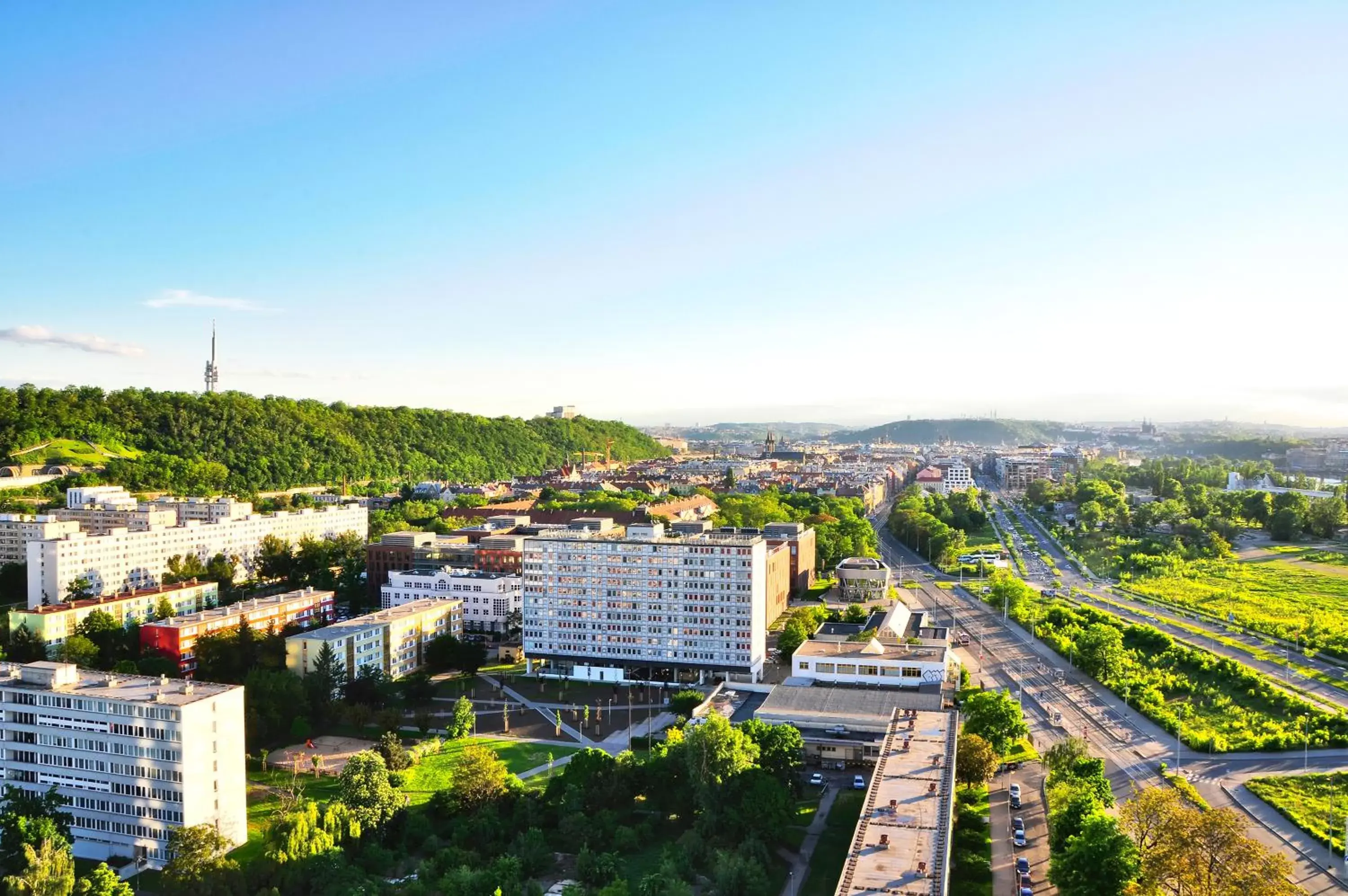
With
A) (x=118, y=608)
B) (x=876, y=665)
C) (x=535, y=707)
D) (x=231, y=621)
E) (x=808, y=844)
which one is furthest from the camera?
(x=118, y=608)

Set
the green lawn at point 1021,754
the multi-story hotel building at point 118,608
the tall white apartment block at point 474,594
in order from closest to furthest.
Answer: the green lawn at point 1021,754 < the multi-story hotel building at point 118,608 < the tall white apartment block at point 474,594

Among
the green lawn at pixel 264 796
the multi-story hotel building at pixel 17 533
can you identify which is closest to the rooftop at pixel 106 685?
the green lawn at pixel 264 796

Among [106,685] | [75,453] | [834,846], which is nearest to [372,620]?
[106,685]

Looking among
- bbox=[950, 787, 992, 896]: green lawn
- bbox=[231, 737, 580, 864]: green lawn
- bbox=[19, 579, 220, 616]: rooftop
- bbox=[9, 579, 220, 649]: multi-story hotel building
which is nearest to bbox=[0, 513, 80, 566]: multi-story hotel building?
bbox=[19, 579, 220, 616]: rooftop

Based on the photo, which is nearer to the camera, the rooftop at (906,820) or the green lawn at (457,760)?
the rooftop at (906,820)

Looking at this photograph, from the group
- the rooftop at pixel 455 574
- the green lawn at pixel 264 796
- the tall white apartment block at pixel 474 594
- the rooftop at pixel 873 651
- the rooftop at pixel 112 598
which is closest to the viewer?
the green lawn at pixel 264 796

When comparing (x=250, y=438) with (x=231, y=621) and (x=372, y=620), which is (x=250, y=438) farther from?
(x=372, y=620)

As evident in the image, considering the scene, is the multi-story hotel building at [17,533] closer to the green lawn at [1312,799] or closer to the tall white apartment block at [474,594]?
the tall white apartment block at [474,594]

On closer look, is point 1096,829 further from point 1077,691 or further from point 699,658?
point 699,658
